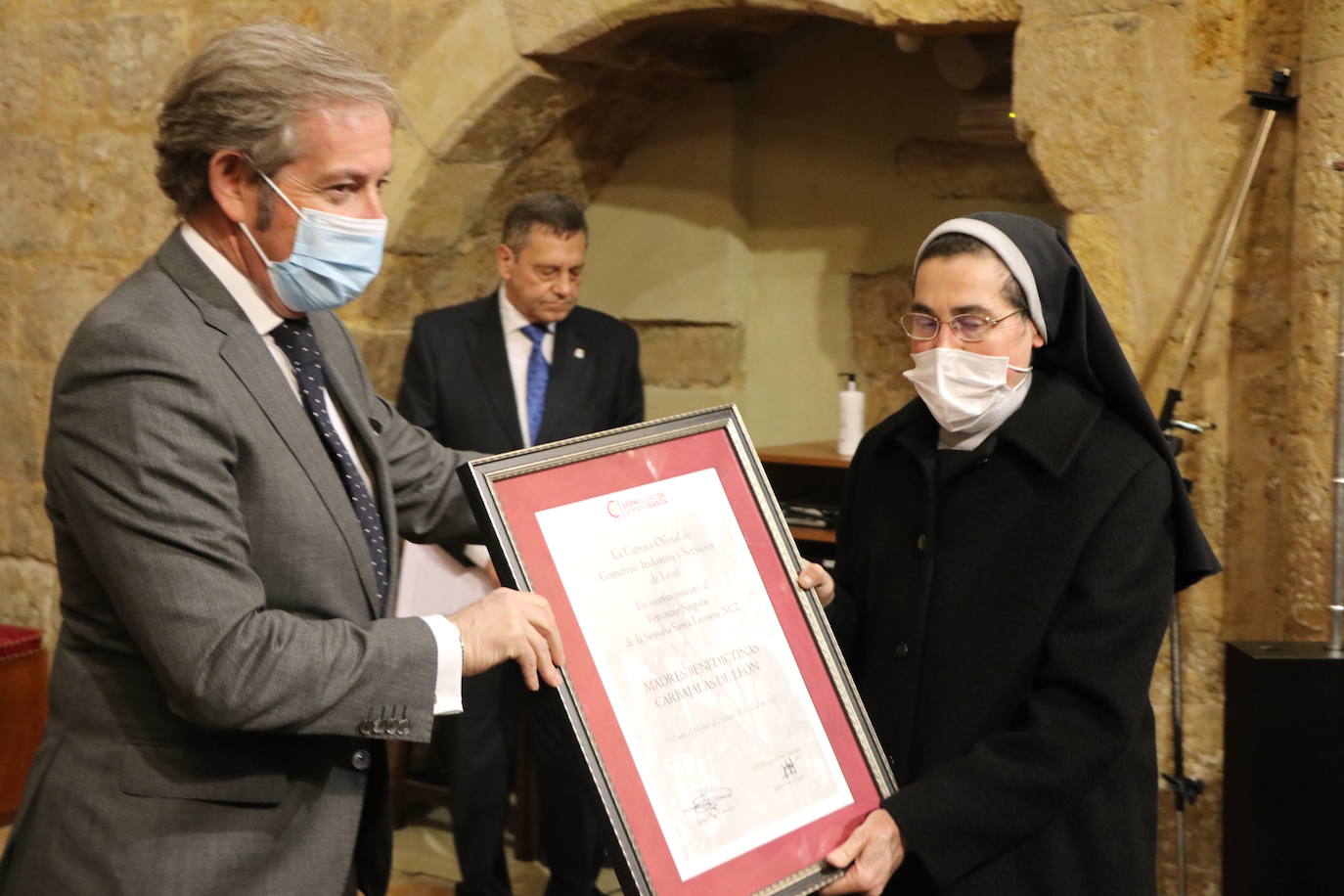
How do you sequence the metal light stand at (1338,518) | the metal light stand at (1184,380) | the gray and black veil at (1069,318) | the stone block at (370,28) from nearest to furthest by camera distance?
the gray and black veil at (1069,318) → the metal light stand at (1338,518) → the metal light stand at (1184,380) → the stone block at (370,28)

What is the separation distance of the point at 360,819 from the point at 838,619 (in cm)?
76

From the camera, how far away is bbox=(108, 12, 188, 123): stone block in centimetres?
429

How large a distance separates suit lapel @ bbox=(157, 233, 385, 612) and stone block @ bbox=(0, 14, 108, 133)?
316 centimetres

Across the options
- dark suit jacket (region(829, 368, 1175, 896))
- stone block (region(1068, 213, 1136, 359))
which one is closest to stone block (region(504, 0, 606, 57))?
stone block (region(1068, 213, 1136, 359))

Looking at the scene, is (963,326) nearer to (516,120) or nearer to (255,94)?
(255,94)

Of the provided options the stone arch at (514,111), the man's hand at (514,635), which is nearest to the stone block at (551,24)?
the stone arch at (514,111)

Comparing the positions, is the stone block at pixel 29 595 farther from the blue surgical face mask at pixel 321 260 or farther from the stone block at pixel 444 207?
the blue surgical face mask at pixel 321 260

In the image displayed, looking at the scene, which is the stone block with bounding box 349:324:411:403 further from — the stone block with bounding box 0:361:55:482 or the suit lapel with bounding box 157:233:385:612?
the suit lapel with bounding box 157:233:385:612

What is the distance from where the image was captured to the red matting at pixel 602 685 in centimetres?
164

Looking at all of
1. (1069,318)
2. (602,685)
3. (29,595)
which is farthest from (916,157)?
(29,595)

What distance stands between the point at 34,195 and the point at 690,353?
233 cm

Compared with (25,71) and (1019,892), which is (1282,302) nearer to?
(1019,892)
